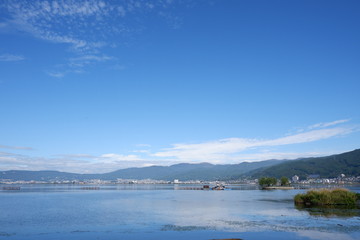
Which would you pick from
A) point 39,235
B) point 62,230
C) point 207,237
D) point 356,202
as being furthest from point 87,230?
point 356,202

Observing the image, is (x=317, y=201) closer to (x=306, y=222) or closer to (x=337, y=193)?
(x=337, y=193)

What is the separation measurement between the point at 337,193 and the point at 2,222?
59.7 m

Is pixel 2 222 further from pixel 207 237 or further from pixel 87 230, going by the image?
pixel 207 237

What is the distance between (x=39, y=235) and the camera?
34.0m

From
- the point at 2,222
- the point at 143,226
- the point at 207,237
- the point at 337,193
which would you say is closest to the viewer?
the point at 207,237

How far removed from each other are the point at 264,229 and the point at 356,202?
129 feet

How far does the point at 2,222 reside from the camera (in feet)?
146

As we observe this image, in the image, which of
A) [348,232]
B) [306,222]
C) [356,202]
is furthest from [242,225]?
[356,202]

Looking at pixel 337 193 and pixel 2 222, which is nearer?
pixel 2 222

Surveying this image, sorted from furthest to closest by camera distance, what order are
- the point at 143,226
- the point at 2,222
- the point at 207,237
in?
the point at 2,222, the point at 143,226, the point at 207,237

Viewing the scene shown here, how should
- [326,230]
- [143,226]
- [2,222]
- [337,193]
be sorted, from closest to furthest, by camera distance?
[326,230]
[143,226]
[2,222]
[337,193]

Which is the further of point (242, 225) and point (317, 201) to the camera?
point (317, 201)

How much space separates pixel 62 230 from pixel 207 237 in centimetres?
1736

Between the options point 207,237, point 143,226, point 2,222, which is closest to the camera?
point 207,237
